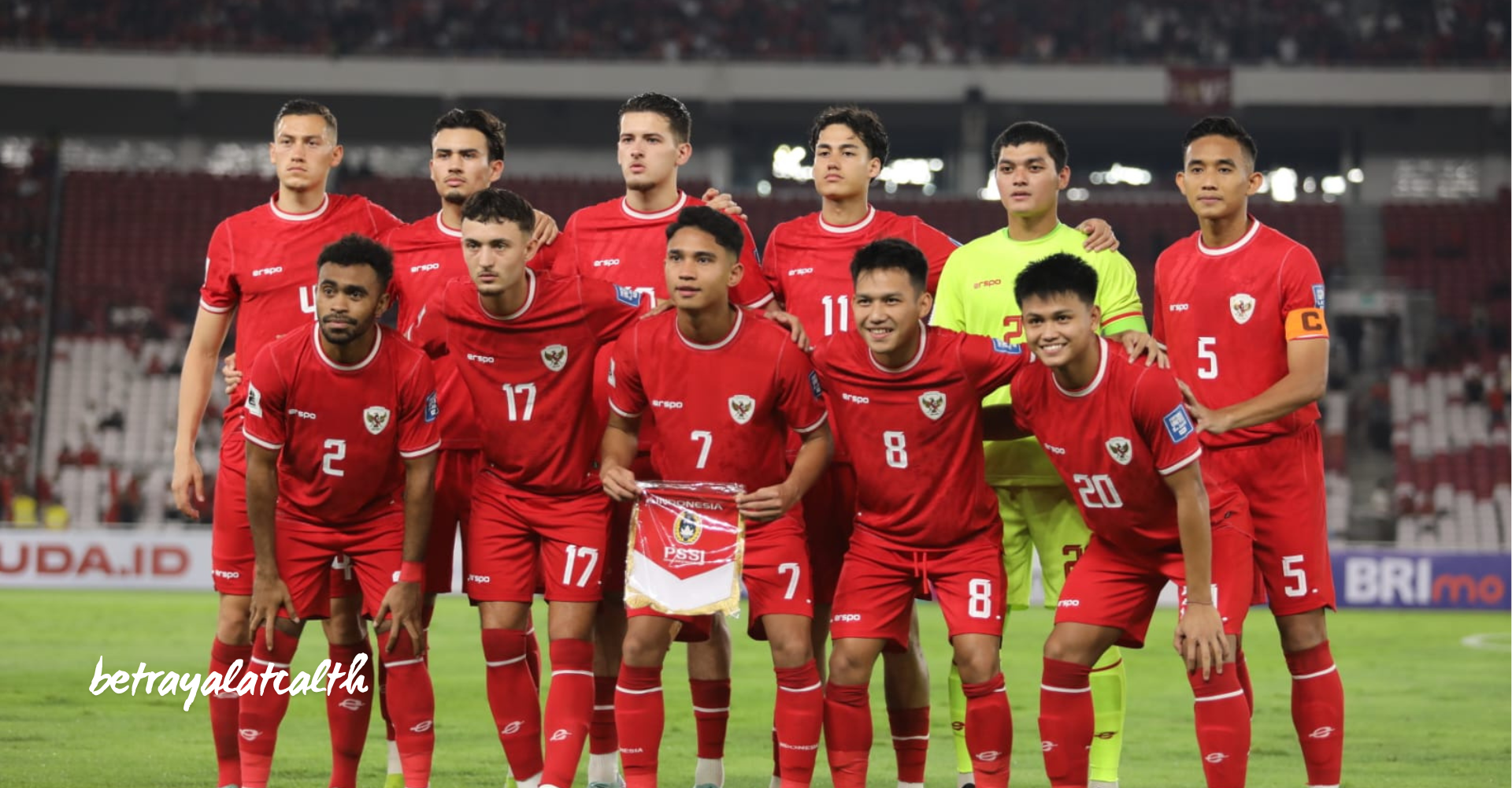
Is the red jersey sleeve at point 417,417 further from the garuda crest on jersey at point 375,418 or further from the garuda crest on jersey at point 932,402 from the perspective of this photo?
the garuda crest on jersey at point 932,402

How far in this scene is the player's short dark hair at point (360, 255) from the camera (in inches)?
224

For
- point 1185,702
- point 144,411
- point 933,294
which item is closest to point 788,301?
point 933,294

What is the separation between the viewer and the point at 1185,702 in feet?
34.9

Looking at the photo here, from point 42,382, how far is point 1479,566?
19176 mm

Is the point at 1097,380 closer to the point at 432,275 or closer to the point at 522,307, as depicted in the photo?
the point at 522,307

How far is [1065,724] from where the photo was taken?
17.8ft

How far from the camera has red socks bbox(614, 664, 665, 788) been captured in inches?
223

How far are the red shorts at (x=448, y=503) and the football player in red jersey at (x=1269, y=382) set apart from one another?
265cm

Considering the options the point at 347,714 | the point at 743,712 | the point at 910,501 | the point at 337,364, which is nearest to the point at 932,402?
the point at 910,501

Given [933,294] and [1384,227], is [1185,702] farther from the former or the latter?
[1384,227]

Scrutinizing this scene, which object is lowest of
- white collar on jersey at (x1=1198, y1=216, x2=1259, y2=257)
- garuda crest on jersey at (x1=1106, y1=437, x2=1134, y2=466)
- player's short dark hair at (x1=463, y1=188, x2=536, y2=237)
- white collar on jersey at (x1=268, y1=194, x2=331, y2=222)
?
garuda crest on jersey at (x1=1106, y1=437, x2=1134, y2=466)

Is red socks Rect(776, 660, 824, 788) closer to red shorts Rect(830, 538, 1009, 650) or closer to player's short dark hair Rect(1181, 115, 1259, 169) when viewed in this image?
red shorts Rect(830, 538, 1009, 650)

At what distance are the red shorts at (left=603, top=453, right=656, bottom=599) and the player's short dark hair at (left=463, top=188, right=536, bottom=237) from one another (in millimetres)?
984

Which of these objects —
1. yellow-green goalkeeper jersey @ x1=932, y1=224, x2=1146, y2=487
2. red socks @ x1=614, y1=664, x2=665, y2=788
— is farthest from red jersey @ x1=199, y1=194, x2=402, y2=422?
yellow-green goalkeeper jersey @ x1=932, y1=224, x2=1146, y2=487
